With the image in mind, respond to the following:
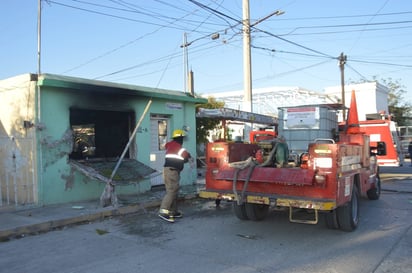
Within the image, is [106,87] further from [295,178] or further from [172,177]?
[295,178]

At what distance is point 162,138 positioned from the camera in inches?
478

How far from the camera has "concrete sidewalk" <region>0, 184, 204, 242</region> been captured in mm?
6895

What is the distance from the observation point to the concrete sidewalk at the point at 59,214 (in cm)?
689

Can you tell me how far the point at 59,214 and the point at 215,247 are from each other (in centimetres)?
375

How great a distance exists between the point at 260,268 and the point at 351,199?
8.61ft

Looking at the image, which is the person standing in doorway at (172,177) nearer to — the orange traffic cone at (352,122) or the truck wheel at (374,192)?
the orange traffic cone at (352,122)

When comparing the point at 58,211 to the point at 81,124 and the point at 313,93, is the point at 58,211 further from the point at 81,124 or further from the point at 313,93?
the point at 313,93

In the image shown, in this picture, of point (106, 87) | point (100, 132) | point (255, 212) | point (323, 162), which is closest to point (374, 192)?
point (255, 212)

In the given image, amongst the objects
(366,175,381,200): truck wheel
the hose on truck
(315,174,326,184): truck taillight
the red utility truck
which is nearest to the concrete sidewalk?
the red utility truck

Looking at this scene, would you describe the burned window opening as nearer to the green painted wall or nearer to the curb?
the green painted wall

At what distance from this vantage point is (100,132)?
1089 cm

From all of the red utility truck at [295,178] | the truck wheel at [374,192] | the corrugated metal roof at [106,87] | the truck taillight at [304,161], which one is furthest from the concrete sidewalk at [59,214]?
the truck wheel at [374,192]

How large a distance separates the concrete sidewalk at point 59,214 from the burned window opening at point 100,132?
61.7 inches

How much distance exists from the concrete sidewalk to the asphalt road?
26 cm
